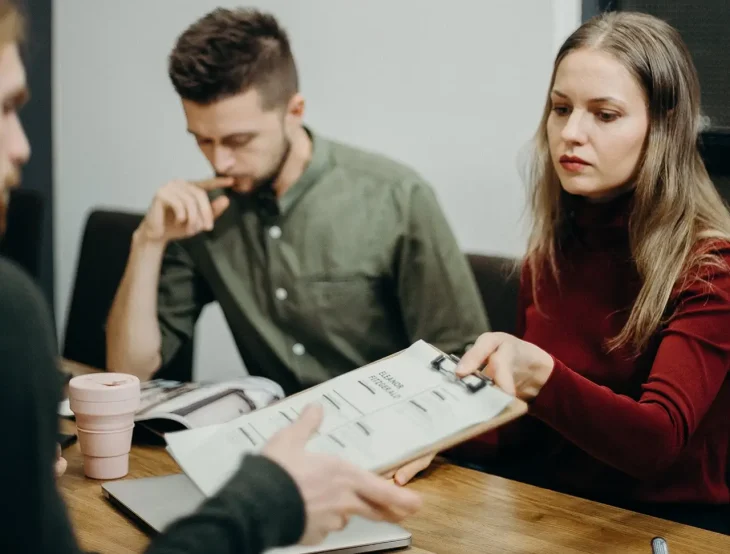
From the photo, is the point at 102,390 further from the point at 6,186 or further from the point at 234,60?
the point at 234,60

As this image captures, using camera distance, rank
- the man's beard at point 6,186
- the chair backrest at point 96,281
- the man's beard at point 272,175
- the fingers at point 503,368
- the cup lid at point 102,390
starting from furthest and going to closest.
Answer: the chair backrest at point 96,281
the man's beard at point 272,175
the cup lid at point 102,390
the fingers at point 503,368
the man's beard at point 6,186

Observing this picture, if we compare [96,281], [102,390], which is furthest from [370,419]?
[96,281]

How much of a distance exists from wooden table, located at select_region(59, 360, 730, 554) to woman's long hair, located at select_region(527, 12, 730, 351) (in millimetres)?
334

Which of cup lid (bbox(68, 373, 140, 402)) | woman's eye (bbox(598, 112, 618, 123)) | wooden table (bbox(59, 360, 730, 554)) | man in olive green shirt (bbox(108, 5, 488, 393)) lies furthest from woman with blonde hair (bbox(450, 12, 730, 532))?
cup lid (bbox(68, 373, 140, 402))

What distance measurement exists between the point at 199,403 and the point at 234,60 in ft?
2.17

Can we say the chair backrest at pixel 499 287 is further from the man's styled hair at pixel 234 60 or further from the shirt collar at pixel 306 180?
the man's styled hair at pixel 234 60

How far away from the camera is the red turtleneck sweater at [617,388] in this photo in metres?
1.15

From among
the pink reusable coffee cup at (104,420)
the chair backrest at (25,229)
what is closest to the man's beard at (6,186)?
the pink reusable coffee cup at (104,420)

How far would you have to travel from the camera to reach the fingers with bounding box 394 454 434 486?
114 cm

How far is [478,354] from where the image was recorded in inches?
41.3

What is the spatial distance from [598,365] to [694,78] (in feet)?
1.42

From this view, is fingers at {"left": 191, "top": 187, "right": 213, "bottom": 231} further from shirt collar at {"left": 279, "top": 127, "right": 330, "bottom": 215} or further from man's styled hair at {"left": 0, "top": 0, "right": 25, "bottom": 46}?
man's styled hair at {"left": 0, "top": 0, "right": 25, "bottom": 46}

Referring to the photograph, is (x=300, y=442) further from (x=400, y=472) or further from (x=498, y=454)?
(x=498, y=454)

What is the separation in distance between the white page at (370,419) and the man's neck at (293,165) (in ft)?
2.39
